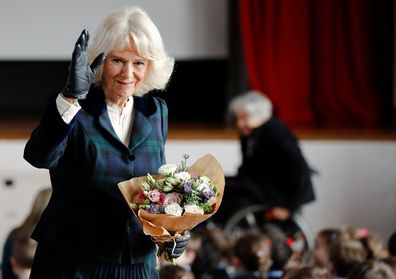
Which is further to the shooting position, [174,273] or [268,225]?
[268,225]

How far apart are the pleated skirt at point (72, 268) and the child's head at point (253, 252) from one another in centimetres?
178

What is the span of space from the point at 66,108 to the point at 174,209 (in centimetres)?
34

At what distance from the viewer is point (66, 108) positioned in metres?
2.52

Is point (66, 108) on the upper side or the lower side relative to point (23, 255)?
upper

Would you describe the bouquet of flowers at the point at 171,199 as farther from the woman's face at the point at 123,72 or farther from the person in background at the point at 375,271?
the person in background at the point at 375,271

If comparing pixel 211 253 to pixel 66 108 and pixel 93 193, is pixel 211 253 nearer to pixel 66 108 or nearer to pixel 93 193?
pixel 93 193

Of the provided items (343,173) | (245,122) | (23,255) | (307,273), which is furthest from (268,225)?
(307,273)

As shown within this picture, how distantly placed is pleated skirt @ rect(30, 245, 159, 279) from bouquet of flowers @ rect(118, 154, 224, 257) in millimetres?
113

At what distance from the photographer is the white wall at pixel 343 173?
7422mm

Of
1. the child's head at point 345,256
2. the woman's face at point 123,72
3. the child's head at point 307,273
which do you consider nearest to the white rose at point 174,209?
the woman's face at point 123,72

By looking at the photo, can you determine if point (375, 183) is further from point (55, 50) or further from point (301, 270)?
point (301, 270)

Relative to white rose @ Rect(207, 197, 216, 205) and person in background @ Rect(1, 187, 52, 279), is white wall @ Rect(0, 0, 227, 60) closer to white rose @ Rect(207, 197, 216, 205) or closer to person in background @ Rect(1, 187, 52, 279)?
person in background @ Rect(1, 187, 52, 279)

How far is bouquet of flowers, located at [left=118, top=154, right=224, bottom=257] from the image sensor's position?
2.55m

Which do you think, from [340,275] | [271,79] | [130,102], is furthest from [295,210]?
[130,102]
